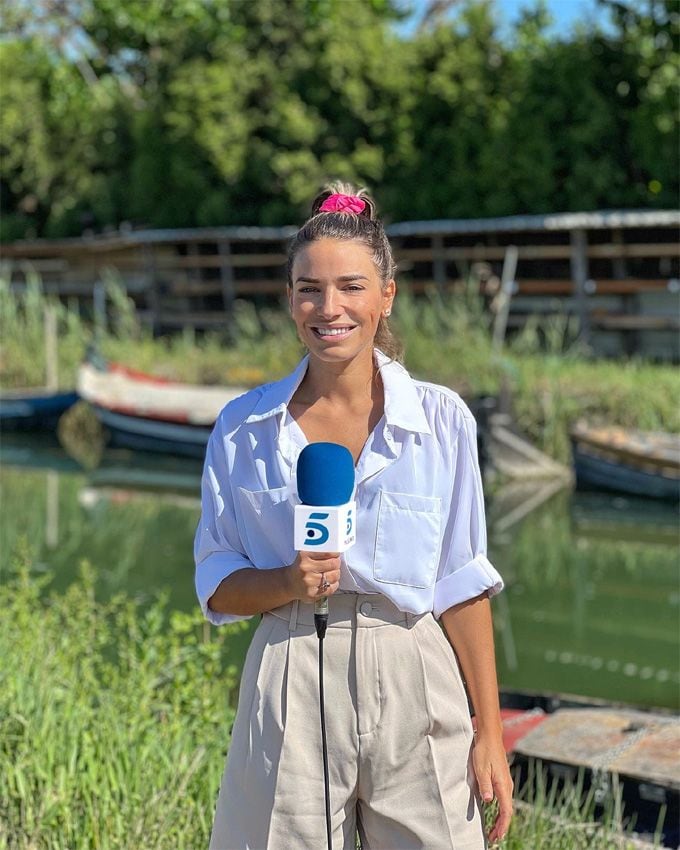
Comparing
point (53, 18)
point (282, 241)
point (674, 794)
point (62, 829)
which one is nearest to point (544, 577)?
point (674, 794)

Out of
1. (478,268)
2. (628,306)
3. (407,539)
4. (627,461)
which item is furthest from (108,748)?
(628,306)

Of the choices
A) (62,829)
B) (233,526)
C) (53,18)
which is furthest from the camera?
(53,18)

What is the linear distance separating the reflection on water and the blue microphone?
17.6 feet

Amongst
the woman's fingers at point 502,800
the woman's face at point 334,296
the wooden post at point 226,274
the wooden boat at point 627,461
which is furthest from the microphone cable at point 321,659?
the wooden post at point 226,274

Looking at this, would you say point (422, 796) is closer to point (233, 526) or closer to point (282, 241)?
point (233, 526)

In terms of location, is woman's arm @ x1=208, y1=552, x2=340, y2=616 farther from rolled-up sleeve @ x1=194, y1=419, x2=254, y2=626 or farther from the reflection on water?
the reflection on water

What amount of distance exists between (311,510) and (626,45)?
1790cm

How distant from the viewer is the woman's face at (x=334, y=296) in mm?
2492

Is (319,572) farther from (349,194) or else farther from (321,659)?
(349,194)

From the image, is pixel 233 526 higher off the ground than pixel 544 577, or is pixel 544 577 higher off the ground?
pixel 233 526

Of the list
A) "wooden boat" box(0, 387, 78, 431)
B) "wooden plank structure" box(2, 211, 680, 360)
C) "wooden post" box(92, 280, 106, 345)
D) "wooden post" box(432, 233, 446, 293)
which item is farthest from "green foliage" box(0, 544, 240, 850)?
"wooden post" box(92, 280, 106, 345)

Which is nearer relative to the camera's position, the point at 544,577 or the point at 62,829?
the point at 62,829

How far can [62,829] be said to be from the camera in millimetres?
3686

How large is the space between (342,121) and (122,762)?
19.1 m
